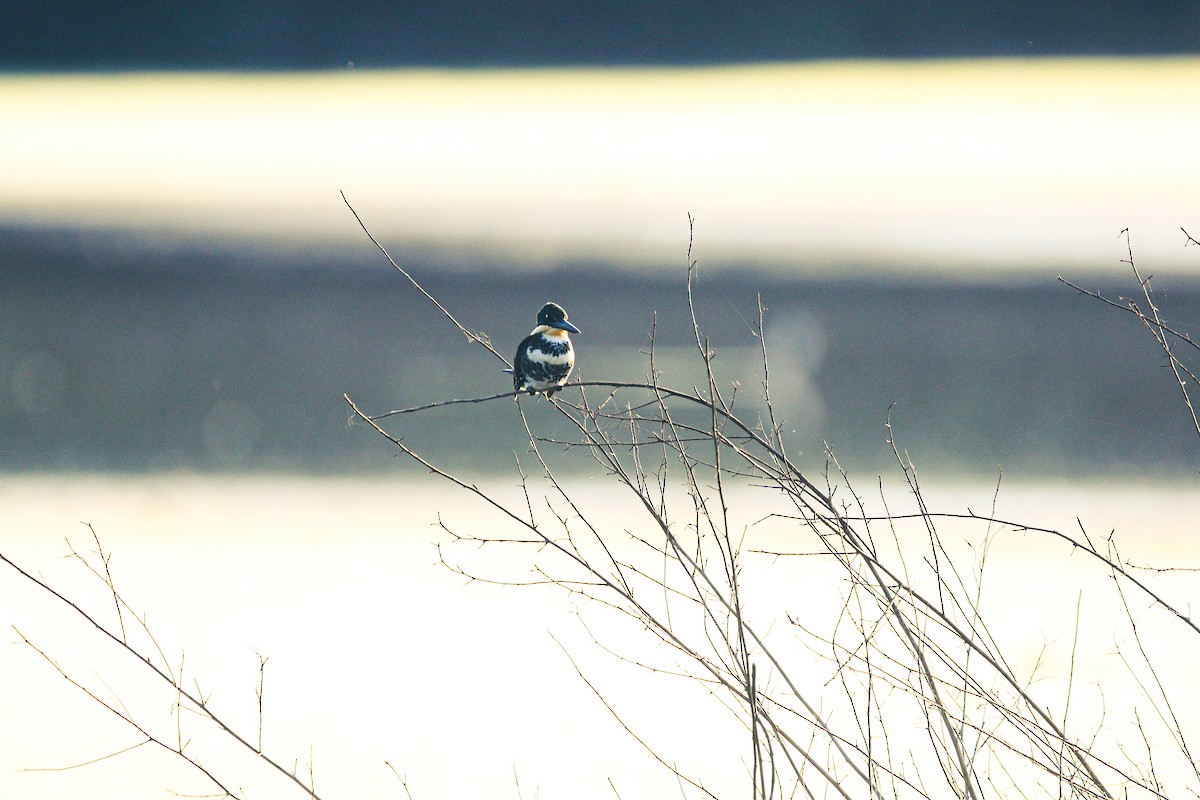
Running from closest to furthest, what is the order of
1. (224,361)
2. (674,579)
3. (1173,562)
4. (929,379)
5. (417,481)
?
(674,579) < (1173,562) < (417,481) < (929,379) < (224,361)

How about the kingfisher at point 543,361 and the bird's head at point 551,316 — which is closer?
the kingfisher at point 543,361

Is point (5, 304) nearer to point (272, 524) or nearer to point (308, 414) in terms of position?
point (308, 414)

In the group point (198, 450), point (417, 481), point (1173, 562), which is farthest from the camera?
point (198, 450)

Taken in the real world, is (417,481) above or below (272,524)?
above

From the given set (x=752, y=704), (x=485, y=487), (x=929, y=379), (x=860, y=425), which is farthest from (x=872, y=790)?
(x=929, y=379)

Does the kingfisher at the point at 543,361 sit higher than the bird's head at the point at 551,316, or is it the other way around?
A: the bird's head at the point at 551,316

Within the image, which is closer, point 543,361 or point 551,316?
point 543,361

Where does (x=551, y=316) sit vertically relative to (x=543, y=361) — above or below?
above

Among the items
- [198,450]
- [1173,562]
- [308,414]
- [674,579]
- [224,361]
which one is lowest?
[674,579]

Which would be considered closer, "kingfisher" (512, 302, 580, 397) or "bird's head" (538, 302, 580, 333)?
"kingfisher" (512, 302, 580, 397)

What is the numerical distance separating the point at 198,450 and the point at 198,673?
10142 mm

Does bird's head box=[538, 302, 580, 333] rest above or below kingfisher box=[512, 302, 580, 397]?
above

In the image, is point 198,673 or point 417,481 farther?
point 417,481

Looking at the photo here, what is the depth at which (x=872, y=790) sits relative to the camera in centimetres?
A: 263
